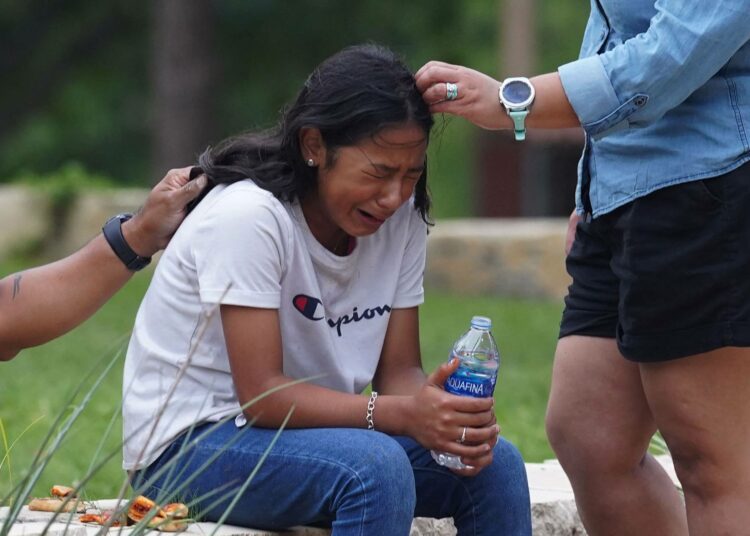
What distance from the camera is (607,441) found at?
3.22 metres

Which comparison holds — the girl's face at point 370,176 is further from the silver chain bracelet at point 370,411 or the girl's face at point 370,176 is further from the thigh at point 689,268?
the thigh at point 689,268

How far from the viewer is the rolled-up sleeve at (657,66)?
8.94 ft

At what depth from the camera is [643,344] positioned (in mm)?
2883

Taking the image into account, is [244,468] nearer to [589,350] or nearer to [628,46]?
[589,350]

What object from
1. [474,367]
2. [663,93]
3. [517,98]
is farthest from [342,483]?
[663,93]

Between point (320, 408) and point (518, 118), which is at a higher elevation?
point (518, 118)

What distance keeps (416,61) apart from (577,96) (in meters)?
21.8

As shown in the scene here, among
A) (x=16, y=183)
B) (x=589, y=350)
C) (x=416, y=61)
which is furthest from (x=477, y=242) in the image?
(x=416, y=61)

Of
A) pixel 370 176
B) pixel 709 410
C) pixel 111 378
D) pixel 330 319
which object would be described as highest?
pixel 370 176

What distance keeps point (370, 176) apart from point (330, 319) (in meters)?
0.36

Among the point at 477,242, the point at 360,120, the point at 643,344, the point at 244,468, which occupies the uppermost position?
the point at 360,120

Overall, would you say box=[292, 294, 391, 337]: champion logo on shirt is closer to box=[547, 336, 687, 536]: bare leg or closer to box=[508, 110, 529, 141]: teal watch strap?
box=[547, 336, 687, 536]: bare leg

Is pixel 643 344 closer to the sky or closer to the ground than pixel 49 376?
closer to the sky

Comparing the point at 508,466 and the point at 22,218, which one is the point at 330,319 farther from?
the point at 22,218
